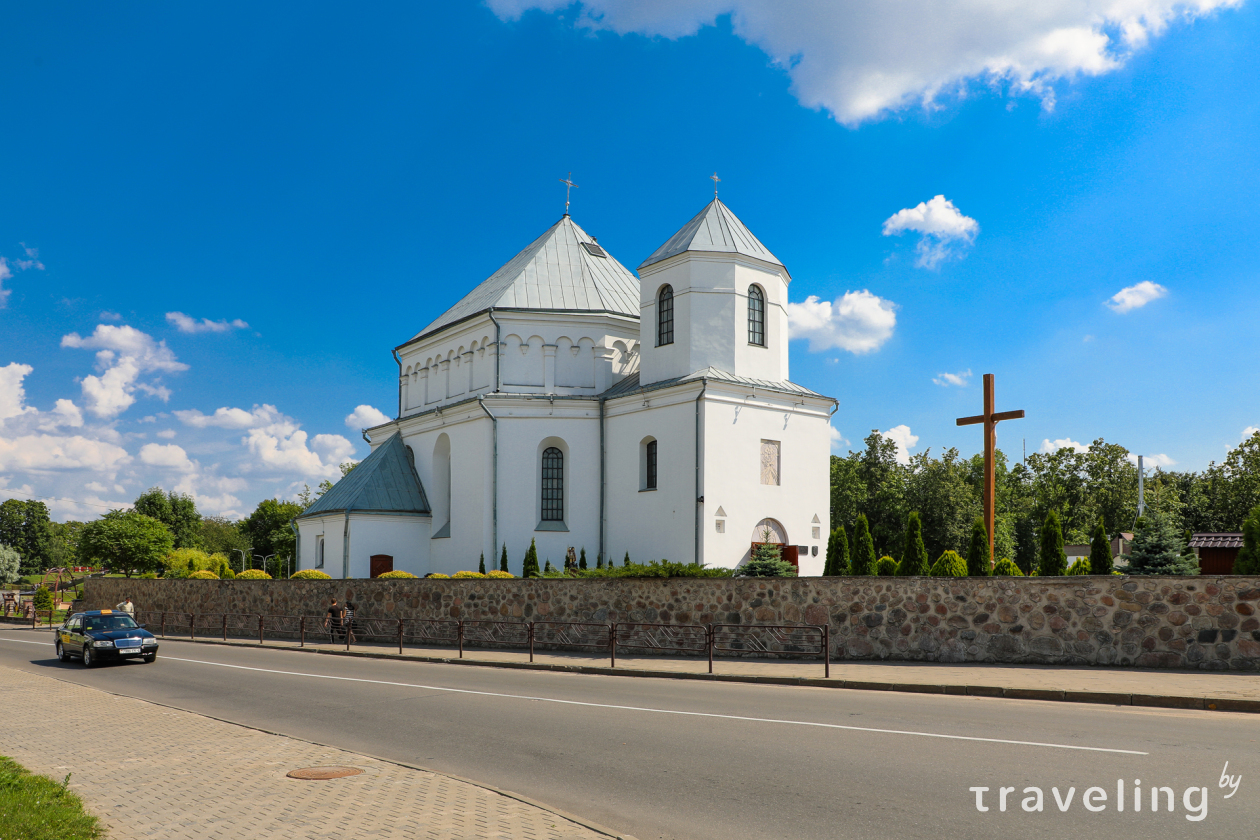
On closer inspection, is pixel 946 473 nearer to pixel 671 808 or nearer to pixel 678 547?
pixel 678 547

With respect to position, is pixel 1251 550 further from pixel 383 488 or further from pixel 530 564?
pixel 383 488

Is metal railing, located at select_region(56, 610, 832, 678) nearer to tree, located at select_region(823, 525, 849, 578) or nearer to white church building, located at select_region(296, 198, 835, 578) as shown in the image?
white church building, located at select_region(296, 198, 835, 578)

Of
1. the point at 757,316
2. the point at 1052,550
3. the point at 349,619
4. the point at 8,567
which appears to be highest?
the point at 757,316

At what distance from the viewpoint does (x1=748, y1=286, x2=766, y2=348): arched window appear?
33344 mm

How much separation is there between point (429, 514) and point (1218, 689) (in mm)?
31713

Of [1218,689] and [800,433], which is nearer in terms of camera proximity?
[1218,689]

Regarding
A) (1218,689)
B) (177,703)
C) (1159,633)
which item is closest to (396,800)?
(177,703)

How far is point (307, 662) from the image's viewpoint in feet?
72.0

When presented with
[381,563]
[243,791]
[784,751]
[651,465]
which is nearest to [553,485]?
[651,465]

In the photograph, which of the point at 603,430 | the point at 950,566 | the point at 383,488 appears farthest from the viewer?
the point at 383,488

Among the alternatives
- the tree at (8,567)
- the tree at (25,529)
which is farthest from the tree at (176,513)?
the tree at (25,529)

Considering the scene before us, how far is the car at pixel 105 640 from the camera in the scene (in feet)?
72.7

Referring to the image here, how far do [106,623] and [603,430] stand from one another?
18305mm

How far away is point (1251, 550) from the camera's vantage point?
17.5 m
